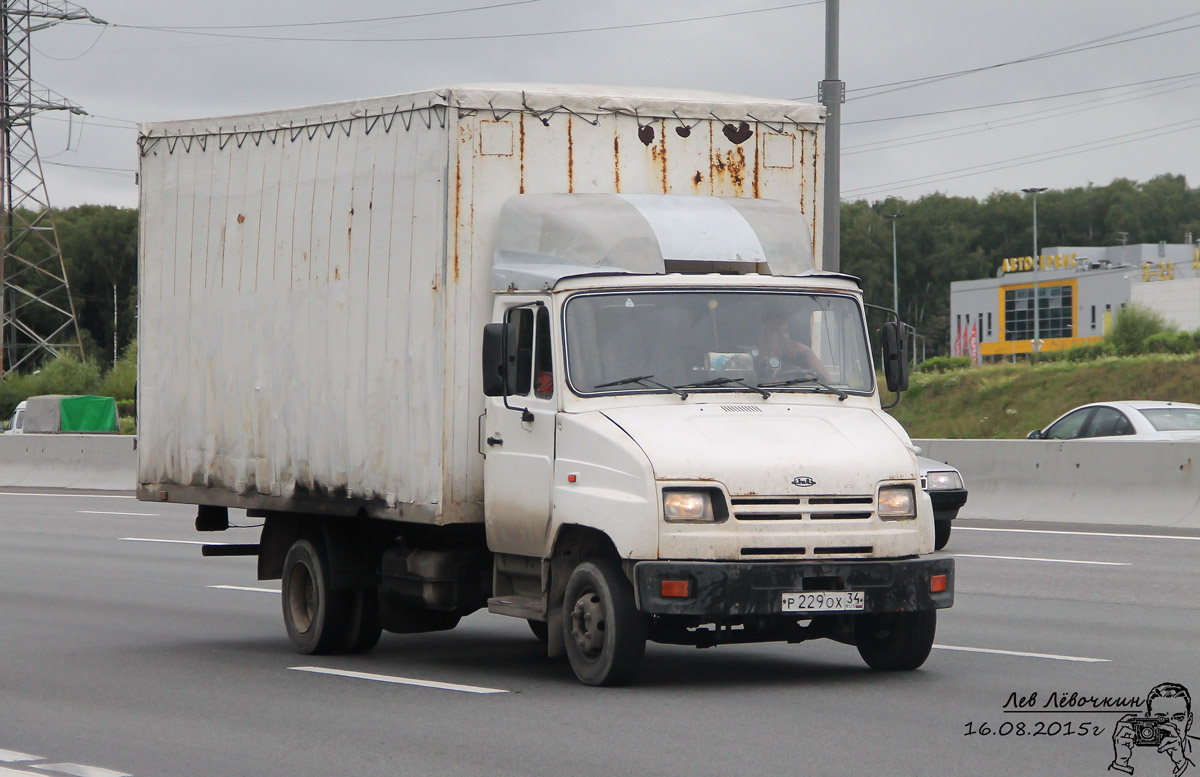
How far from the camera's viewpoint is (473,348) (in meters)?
9.89

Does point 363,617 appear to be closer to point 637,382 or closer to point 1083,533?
point 637,382

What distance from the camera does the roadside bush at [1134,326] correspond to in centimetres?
8294

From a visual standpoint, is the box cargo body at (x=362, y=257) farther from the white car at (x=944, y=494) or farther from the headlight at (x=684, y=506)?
the white car at (x=944, y=494)

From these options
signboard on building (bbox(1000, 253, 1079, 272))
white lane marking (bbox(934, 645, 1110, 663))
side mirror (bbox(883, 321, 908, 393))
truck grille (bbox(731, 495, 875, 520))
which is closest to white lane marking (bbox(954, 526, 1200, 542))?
white lane marking (bbox(934, 645, 1110, 663))

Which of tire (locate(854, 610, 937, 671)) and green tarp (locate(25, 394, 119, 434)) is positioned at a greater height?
green tarp (locate(25, 394, 119, 434))

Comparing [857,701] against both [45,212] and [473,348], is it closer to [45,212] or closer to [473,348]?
[473,348]

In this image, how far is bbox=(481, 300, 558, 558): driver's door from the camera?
938cm

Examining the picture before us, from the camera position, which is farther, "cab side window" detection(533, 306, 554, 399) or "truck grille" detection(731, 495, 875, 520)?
"cab side window" detection(533, 306, 554, 399)

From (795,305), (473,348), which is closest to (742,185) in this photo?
(795,305)

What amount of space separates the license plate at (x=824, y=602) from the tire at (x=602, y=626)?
0.78 metres

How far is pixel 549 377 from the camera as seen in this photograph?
30.9 feet

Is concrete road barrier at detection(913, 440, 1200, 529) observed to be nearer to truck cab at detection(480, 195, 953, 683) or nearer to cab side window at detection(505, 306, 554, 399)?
truck cab at detection(480, 195, 953, 683)

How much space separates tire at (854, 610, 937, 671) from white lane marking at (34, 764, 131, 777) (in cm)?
413

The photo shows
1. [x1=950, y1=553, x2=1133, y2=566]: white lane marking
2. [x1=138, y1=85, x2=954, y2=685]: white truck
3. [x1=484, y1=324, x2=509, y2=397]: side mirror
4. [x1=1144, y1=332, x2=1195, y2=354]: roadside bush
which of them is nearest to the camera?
[x1=138, y1=85, x2=954, y2=685]: white truck
